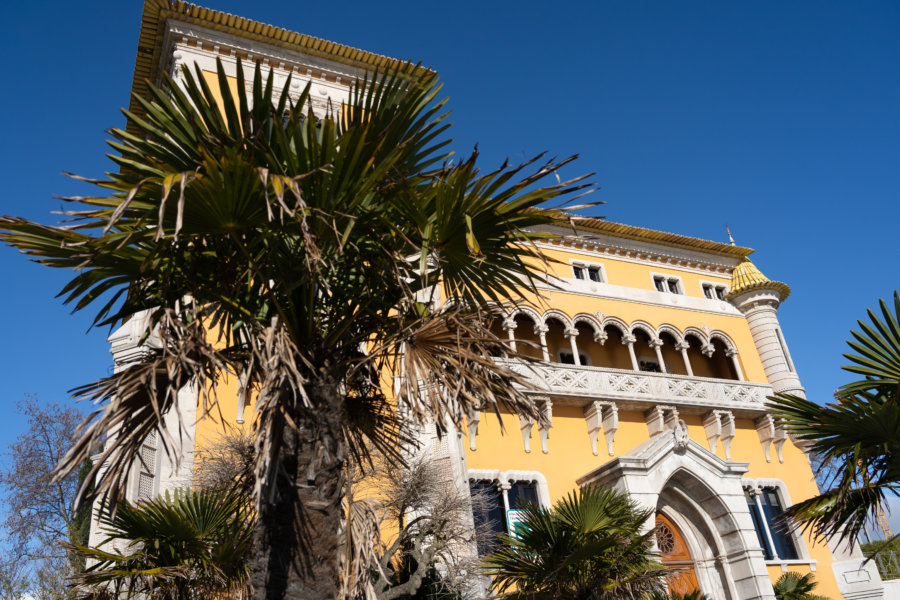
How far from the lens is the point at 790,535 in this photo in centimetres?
2197

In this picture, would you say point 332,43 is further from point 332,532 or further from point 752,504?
point 752,504

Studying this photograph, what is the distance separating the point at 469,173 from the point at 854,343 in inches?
242

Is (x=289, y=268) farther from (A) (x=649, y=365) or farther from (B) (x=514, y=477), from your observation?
(A) (x=649, y=365)

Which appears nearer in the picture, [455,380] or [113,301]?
[455,380]

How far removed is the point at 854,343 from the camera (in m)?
9.01

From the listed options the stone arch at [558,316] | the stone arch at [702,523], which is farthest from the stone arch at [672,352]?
the stone arch at [702,523]

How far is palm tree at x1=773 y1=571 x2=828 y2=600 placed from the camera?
63.4 ft

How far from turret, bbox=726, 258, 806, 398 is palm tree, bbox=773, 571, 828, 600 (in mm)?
6865

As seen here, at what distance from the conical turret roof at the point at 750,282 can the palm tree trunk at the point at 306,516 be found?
2341 centimetres

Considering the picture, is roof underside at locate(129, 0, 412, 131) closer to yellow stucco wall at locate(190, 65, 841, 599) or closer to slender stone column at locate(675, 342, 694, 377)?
yellow stucco wall at locate(190, 65, 841, 599)

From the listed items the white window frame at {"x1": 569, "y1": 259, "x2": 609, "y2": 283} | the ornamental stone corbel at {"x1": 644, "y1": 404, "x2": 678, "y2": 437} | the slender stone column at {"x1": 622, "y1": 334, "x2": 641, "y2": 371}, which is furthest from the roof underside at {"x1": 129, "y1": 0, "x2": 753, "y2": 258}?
the ornamental stone corbel at {"x1": 644, "y1": 404, "x2": 678, "y2": 437}

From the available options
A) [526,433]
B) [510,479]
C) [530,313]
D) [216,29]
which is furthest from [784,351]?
[216,29]

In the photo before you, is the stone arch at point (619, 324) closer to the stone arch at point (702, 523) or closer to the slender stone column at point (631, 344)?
the slender stone column at point (631, 344)

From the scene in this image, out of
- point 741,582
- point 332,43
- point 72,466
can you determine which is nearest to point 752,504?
point 741,582
